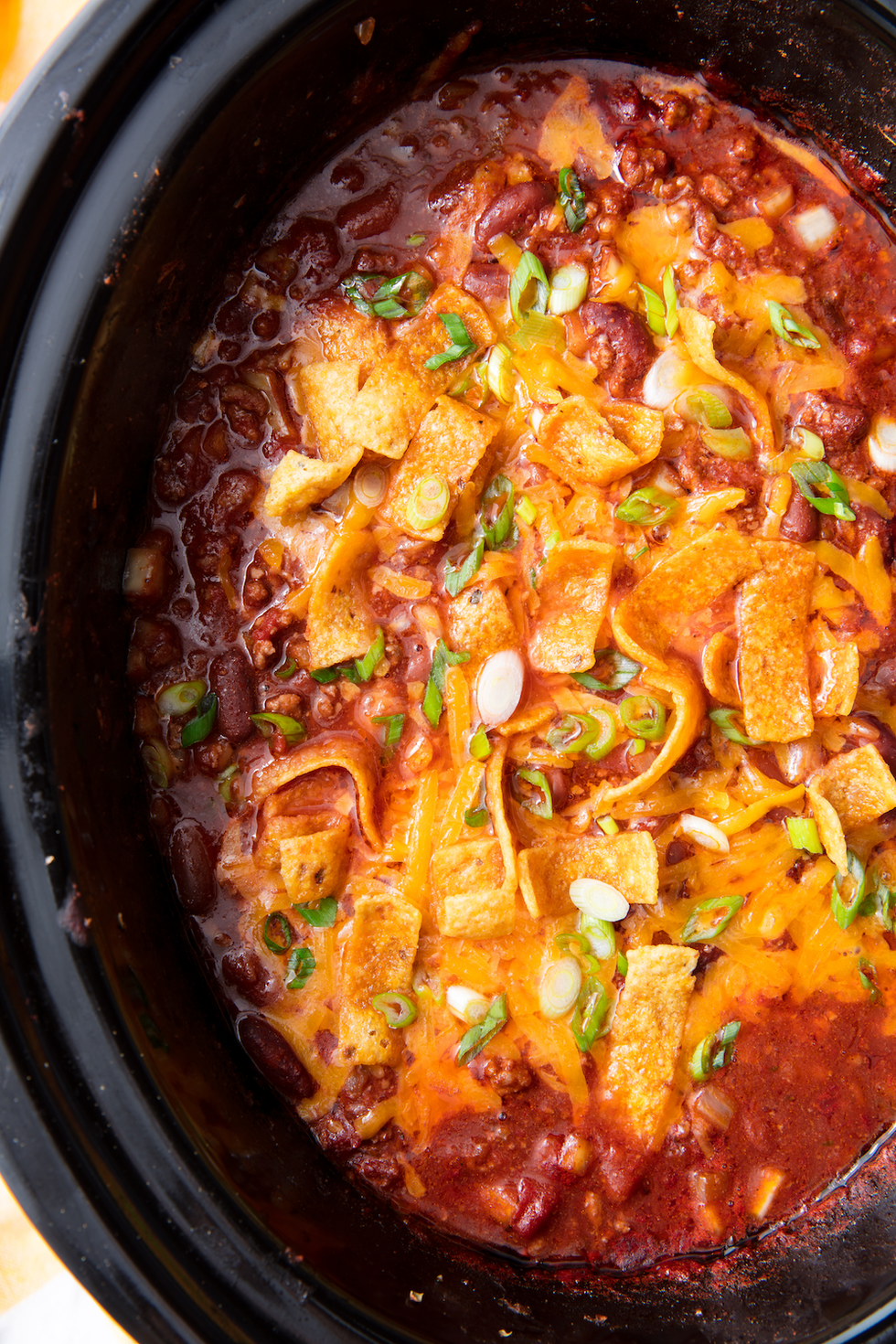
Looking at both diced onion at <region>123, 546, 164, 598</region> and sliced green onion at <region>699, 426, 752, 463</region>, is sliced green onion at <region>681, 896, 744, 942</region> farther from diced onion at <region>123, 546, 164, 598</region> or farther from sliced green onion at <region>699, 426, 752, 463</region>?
diced onion at <region>123, 546, 164, 598</region>

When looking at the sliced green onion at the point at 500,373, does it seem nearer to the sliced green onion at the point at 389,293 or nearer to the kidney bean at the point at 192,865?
the sliced green onion at the point at 389,293

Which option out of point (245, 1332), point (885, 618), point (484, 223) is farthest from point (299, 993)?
point (484, 223)

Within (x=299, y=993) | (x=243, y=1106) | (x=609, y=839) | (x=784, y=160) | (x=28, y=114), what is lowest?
(x=243, y=1106)

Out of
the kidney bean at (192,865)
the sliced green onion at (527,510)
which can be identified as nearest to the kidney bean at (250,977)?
the kidney bean at (192,865)

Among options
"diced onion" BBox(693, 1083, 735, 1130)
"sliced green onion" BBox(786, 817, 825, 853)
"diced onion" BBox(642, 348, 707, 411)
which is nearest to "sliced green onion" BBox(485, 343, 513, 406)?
"diced onion" BBox(642, 348, 707, 411)

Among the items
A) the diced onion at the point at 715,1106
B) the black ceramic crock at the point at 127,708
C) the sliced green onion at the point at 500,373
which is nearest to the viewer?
the black ceramic crock at the point at 127,708

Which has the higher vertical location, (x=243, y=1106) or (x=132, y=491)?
(x=132, y=491)

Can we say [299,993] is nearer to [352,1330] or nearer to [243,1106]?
[243,1106]
